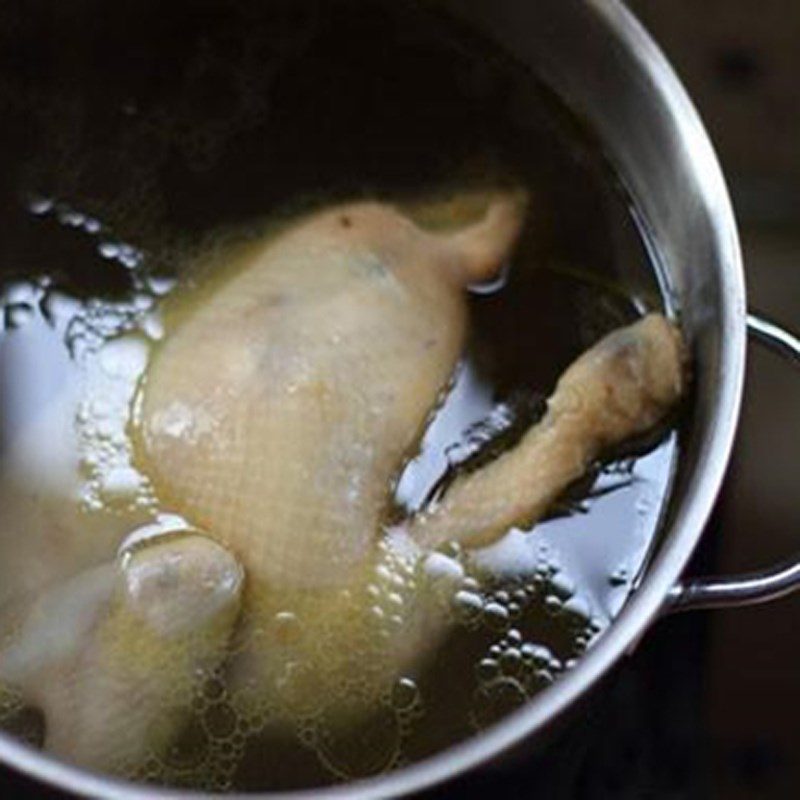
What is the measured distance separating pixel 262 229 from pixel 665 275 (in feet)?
0.71

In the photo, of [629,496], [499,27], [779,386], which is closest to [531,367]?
[629,496]

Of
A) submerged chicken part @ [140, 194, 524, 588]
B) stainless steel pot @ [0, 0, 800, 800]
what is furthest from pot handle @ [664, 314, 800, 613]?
submerged chicken part @ [140, 194, 524, 588]

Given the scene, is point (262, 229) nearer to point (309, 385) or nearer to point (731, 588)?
point (309, 385)

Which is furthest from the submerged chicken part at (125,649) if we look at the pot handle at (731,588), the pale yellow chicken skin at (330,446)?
the pot handle at (731,588)

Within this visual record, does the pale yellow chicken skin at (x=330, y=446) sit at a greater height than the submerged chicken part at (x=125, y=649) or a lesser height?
greater

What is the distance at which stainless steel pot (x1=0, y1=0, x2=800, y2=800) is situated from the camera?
0.86 m

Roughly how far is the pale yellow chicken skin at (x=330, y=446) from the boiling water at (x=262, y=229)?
0.04ft

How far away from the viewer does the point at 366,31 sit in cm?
115

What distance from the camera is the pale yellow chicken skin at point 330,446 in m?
0.96

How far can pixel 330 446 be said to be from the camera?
100 cm

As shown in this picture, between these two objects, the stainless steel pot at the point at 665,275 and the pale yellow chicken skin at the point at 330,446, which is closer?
the stainless steel pot at the point at 665,275

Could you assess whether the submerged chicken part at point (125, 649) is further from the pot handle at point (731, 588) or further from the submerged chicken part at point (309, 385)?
the pot handle at point (731, 588)

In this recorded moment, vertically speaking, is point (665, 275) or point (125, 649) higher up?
point (665, 275)

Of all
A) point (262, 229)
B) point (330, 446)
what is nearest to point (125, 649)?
point (330, 446)
